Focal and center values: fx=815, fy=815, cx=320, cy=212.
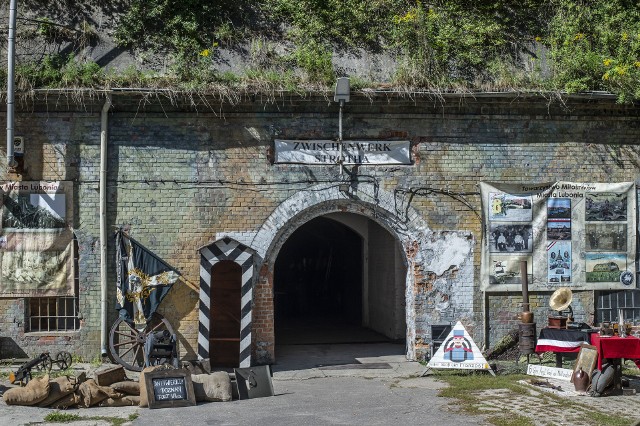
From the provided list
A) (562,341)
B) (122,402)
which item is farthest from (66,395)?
(562,341)

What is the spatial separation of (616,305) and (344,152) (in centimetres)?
606

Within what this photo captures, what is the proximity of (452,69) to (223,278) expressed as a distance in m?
5.96

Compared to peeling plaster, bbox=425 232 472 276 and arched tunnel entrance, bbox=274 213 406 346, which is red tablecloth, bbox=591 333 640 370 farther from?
arched tunnel entrance, bbox=274 213 406 346

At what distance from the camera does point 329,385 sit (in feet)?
43.9

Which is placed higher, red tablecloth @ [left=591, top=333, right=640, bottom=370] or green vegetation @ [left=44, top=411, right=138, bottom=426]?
red tablecloth @ [left=591, top=333, right=640, bottom=370]

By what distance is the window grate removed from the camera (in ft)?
51.6

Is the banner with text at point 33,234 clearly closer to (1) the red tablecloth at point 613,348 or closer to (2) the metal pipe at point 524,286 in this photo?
(2) the metal pipe at point 524,286

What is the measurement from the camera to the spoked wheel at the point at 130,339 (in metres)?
14.4

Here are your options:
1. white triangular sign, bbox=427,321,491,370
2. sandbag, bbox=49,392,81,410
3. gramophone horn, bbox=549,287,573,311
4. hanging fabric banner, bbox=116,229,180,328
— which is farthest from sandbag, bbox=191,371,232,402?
gramophone horn, bbox=549,287,573,311

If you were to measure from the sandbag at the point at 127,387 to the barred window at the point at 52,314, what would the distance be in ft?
10.8

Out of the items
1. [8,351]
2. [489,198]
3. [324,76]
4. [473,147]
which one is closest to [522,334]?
[489,198]

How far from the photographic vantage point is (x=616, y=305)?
15.8 m

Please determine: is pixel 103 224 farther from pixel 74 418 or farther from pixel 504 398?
pixel 504 398

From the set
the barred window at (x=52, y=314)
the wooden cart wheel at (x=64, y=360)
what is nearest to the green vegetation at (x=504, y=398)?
the wooden cart wheel at (x=64, y=360)
